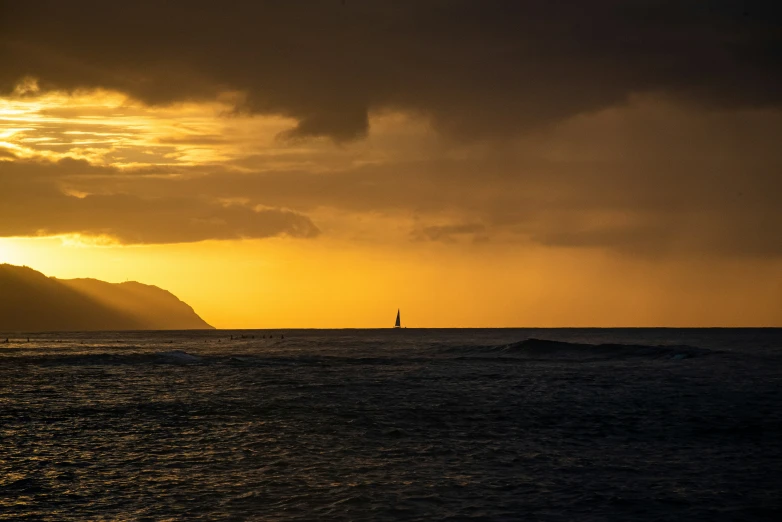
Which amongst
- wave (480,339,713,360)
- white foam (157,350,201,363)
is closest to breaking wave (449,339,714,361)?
wave (480,339,713,360)

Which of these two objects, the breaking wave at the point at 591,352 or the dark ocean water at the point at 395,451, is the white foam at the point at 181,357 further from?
the breaking wave at the point at 591,352

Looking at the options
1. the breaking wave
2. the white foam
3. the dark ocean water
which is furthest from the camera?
the breaking wave

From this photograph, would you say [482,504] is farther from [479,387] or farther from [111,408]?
[479,387]

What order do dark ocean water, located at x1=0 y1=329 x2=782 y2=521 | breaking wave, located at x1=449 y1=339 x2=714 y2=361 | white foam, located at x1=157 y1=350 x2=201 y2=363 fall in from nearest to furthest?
dark ocean water, located at x1=0 y1=329 x2=782 y2=521 < white foam, located at x1=157 y1=350 x2=201 y2=363 < breaking wave, located at x1=449 y1=339 x2=714 y2=361

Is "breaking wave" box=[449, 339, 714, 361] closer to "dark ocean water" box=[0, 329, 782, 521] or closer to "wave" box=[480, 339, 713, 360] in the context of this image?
"wave" box=[480, 339, 713, 360]

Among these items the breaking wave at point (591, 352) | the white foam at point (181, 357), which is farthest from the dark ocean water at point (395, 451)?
the breaking wave at point (591, 352)

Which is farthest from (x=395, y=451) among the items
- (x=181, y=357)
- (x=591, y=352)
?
(x=591, y=352)

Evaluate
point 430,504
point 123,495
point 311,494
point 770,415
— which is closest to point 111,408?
point 123,495

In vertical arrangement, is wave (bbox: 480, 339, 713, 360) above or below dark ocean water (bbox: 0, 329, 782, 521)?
above

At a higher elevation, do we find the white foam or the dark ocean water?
the white foam

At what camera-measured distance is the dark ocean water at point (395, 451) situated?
23.1 metres

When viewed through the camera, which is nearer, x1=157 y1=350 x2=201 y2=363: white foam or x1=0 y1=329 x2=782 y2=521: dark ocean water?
x1=0 y1=329 x2=782 y2=521: dark ocean water

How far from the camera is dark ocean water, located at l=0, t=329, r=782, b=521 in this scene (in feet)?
75.7

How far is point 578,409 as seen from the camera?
4638 centimetres
